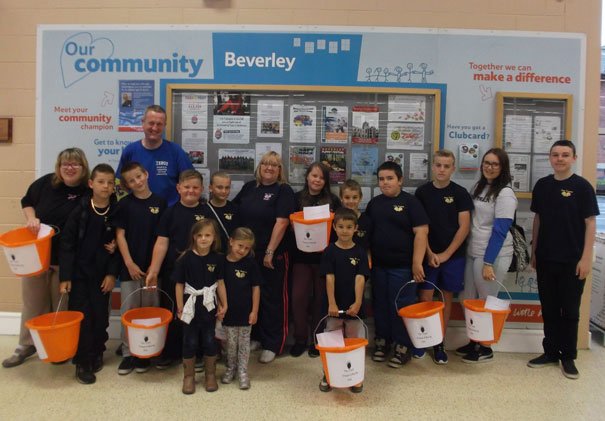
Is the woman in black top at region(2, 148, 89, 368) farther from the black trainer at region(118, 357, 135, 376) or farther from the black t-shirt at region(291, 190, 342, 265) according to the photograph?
the black t-shirt at region(291, 190, 342, 265)

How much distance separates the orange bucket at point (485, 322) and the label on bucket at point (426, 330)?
0.28 metres

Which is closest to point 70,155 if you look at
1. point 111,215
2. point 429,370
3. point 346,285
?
point 111,215

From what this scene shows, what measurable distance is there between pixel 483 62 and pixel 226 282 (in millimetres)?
2480

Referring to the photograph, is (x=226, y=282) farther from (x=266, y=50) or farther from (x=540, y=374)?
(x=540, y=374)

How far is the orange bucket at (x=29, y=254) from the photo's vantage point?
2.52 metres

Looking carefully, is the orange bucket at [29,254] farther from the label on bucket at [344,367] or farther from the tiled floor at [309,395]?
the label on bucket at [344,367]

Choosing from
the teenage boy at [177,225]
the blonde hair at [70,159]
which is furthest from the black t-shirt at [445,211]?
the blonde hair at [70,159]

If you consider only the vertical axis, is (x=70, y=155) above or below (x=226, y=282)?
above

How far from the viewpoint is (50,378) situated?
8.79 feet

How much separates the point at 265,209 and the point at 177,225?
0.58 metres

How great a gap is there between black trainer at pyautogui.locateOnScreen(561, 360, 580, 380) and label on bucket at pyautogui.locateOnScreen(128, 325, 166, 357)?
8.64ft

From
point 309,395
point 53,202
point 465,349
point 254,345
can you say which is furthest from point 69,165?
point 465,349

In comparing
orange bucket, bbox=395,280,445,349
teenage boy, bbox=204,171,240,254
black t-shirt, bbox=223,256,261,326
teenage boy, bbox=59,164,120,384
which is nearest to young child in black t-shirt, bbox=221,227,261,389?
black t-shirt, bbox=223,256,261,326

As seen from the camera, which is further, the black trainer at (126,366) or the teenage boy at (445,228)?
the teenage boy at (445,228)
